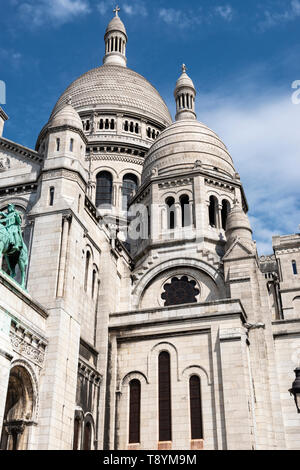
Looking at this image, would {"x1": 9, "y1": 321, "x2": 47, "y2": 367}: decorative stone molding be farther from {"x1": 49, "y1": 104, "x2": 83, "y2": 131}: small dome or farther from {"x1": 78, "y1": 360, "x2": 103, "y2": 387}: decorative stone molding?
{"x1": 49, "y1": 104, "x2": 83, "y2": 131}: small dome

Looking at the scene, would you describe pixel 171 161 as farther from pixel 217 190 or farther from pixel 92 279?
pixel 92 279

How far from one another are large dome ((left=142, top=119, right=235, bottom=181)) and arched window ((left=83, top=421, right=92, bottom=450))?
1958cm

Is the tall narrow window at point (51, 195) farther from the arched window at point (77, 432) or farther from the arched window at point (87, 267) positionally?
the arched window at point (77, 432)

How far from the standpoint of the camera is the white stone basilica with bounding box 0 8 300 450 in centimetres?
2300

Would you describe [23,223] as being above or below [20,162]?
below

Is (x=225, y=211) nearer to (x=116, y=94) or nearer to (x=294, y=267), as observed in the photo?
(x=294, y=267)

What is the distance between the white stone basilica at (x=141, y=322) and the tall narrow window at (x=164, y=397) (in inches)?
2.1

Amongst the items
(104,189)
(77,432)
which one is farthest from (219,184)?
(77,432)

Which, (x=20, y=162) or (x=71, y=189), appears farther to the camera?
(x=20, y=162)

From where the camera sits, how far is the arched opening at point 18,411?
70.9ft

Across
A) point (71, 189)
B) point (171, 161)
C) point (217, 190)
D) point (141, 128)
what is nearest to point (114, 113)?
point (141, 128)

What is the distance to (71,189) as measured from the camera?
95.0 feet

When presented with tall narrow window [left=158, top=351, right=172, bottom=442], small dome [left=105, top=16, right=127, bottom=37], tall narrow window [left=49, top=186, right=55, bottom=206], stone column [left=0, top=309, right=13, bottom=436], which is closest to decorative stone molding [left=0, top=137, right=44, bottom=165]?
tall narrow window [left=49, top=186, right=55, bottom=206]
